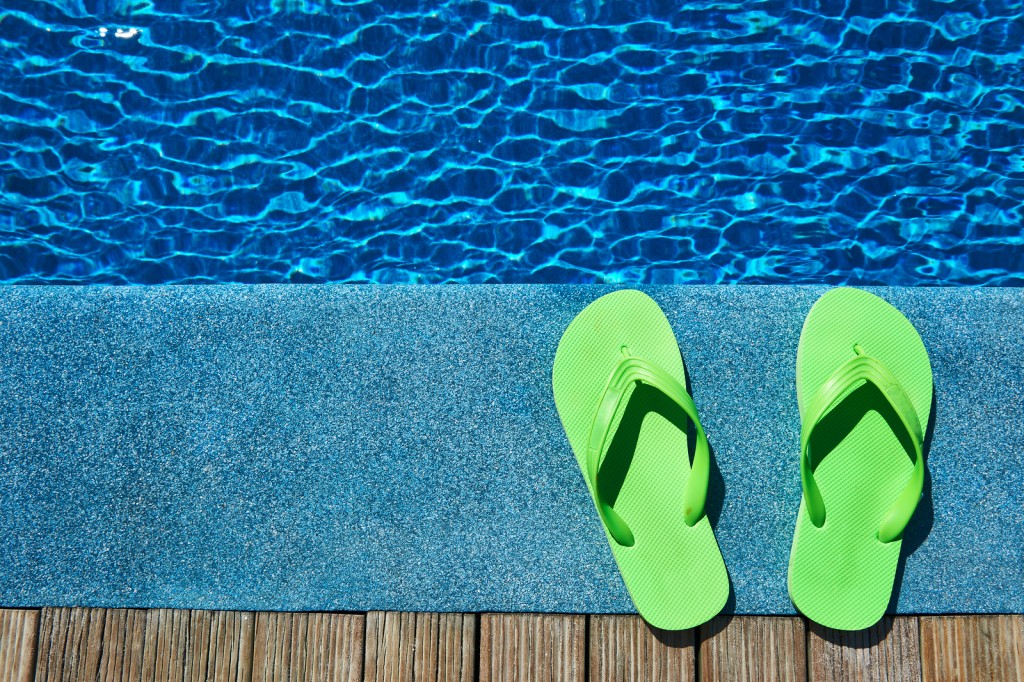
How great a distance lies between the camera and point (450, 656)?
1.62 metres

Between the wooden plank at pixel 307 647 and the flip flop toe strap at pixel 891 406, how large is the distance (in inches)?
43.9

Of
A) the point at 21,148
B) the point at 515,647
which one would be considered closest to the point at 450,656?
the point at 515,647

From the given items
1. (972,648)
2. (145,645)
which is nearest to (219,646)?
(145,645)

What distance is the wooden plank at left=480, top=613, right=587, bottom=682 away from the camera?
5.30ft

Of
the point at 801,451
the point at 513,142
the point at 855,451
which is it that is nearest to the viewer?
the point at 801,451

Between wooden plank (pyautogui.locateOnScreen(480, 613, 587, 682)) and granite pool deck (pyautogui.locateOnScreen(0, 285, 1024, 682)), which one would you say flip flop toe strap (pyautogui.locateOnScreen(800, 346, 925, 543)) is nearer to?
Result: granite pool deck (pyautogui.locateOnScreen(0, 285, 1024, 682))

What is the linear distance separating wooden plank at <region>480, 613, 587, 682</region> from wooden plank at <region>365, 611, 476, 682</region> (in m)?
0.04

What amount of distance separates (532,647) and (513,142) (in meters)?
1.42

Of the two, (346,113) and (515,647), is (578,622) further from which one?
(346,113)

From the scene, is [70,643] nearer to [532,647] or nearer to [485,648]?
[485,648]

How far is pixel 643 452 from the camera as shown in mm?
1682

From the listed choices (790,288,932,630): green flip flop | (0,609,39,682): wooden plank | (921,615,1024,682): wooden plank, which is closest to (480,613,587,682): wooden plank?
(790,288,932,630): green flip flop

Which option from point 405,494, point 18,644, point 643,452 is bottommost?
point 18,644

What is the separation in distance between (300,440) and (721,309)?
1.14 meters
